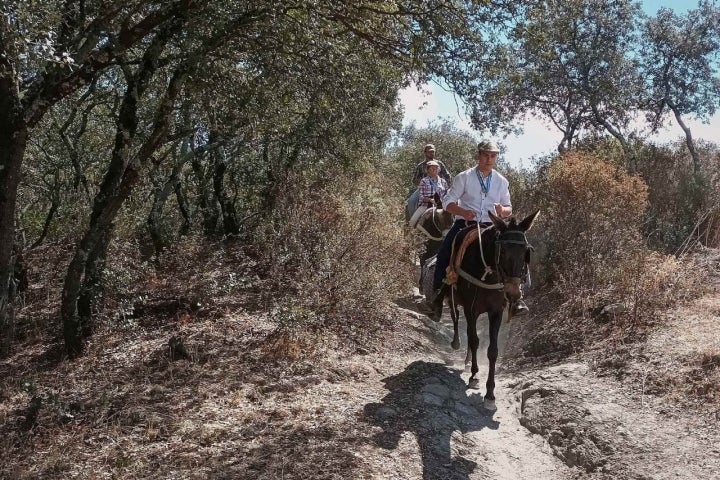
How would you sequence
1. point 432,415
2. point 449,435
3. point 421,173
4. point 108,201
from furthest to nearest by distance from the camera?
point 421,173
point 108,201
point 432,415
point 449,435

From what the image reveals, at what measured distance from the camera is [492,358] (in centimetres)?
705

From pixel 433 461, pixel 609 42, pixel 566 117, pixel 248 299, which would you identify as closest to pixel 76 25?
pixel 248 299

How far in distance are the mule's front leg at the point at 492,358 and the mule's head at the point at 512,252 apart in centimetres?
73

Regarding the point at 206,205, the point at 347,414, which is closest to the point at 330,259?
the point at 347,414

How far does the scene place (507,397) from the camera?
716 cm

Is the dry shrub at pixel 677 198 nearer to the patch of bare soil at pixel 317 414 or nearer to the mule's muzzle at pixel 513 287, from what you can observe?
the patch of bare soil at pixel 317 414

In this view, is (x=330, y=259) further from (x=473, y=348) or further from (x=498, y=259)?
(x=498, y=259)

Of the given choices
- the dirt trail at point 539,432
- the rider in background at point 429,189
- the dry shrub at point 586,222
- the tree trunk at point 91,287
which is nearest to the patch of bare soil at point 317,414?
the dirt trail at point 539,432

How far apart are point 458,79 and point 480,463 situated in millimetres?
4479

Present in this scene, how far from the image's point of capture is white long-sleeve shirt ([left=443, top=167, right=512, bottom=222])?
7.33m

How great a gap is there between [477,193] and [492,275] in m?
1.07

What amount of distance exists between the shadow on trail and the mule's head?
4.59 ft

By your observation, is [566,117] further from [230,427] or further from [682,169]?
Answer: [230,427]

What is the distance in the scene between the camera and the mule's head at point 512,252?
6.42 m
